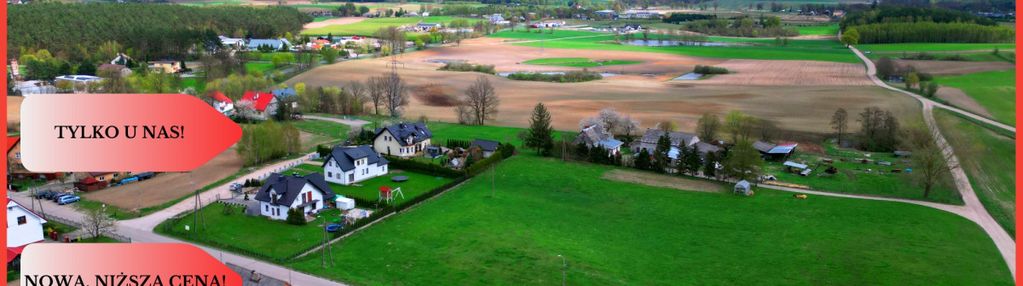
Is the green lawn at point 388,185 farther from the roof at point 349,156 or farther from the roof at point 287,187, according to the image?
the roof at point 287,187

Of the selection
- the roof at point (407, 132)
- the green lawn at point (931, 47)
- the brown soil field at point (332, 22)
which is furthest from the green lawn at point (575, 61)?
the brown soil field at point (332, 22)

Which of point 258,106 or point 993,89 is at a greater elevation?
point 993,89

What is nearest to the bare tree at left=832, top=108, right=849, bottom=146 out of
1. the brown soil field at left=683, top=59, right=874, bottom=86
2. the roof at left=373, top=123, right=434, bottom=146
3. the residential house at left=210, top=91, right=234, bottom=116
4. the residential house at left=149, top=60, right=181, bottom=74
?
the brown soil field at left=683, top=59, right=874, bottom=86

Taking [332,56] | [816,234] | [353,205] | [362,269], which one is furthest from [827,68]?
[362,269]

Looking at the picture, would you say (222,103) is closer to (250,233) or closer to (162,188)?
(162,188)

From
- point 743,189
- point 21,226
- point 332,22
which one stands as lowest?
point 743,189

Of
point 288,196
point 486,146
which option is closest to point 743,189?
point 486,146

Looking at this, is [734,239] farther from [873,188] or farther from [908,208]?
[873,188]
